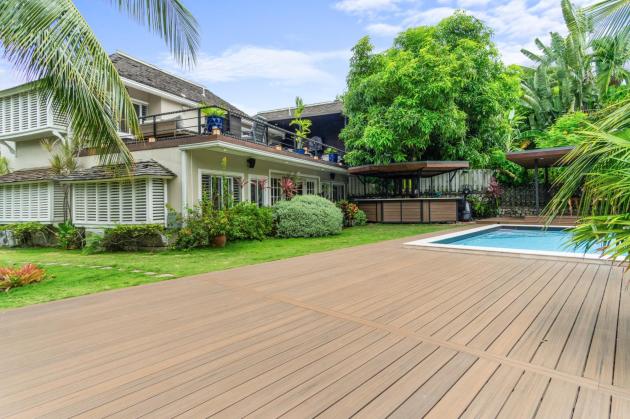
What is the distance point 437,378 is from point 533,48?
23998 mm

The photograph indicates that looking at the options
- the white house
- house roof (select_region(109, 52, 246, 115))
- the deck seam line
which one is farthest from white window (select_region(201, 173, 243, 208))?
the deck seam line

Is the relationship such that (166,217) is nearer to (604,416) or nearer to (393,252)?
(393,252)

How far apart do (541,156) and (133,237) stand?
Answer: 44.9 feet

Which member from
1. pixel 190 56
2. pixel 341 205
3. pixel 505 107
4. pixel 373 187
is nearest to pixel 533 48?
pixel 505 107

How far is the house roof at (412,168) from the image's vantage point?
1366 cm

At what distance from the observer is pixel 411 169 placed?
14070 millimetres

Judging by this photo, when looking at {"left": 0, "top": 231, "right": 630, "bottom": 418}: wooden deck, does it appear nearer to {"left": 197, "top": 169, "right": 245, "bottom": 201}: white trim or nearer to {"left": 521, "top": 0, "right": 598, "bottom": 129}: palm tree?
{"left": 197, "top": 169, "right": 245, "bottom": 201}: white trim

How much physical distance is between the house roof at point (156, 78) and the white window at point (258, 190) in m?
4.17

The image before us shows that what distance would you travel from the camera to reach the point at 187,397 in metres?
1.79

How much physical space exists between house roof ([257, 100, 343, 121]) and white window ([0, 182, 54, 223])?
13.0 meters

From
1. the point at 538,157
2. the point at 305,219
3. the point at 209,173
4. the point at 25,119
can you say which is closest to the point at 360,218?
the point at 305,219

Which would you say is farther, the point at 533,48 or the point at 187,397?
the point at 533,48

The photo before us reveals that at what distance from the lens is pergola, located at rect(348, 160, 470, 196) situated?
13.7 metres

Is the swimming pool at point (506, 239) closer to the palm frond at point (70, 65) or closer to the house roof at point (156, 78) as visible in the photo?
the palm frond at point (70, 65)
